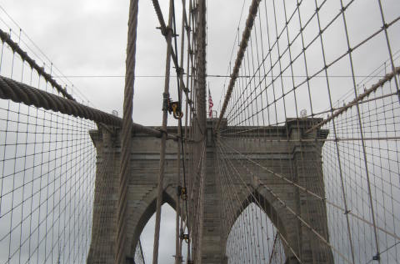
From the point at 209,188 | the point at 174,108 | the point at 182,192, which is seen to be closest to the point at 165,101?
the point at 174,108

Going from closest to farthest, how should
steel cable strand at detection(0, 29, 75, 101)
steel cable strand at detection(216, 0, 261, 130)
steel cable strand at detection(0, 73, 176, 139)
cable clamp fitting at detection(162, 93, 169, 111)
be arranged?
steel cable strand at detection(0, 73, 176, 139)
cable clamp fitting at detection(162, 93, 169, 111)
steel cable strand at detection(0, 29, 75, 101)
steel cable strand at detection(216, 0, 261, 130)

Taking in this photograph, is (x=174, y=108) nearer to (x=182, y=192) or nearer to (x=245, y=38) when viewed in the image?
(x=182, y=192)

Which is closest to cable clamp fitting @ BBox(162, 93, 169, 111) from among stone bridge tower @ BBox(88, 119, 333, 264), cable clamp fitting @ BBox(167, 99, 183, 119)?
cable clamp fitting @ BBox(167, 99, 183, 119)

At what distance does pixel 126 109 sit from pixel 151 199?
1085 cm

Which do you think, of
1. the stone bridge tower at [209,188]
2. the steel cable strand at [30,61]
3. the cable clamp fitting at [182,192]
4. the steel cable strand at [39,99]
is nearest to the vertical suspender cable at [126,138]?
the steel cable strand at [39,99]

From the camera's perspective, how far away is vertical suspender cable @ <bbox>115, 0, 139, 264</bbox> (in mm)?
1474

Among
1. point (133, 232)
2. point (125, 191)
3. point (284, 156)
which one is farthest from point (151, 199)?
point (125, 191)

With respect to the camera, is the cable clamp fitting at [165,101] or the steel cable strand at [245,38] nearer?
the cable clamp fitting at [165,101]

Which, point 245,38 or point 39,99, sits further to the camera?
point 245,38

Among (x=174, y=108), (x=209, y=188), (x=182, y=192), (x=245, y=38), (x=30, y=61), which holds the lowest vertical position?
(x=209, y=188)

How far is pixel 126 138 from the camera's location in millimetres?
1545

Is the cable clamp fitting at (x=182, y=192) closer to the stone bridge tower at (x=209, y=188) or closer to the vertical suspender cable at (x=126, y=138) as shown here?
the vertical suspender cable at (x=126, y=138)

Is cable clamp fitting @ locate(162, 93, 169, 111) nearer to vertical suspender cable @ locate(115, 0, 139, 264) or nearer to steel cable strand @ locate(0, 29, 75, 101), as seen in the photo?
vertical suspender cable @ locate(115, 0, 139, 264)

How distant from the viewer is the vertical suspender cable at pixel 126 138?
1474 mm
